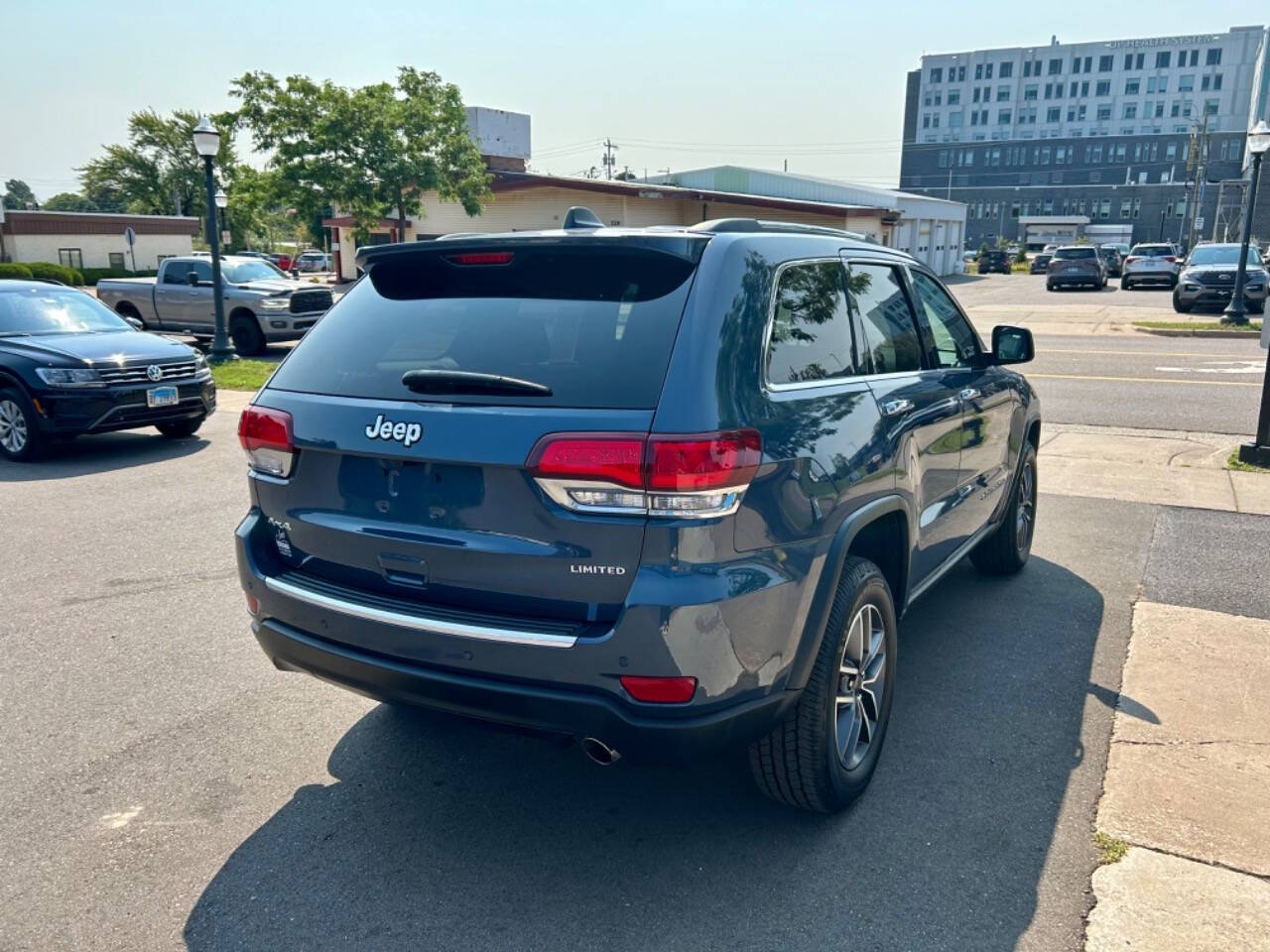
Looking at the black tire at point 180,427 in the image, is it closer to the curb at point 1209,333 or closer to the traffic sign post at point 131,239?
the curb at point 1209,333

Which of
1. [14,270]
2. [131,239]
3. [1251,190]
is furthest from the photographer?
[14,270]

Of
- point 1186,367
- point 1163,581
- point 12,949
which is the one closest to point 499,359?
point 12,949

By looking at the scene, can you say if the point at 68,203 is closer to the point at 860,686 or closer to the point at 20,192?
the point at 20,192

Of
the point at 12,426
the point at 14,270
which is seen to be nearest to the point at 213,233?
the point at 12,426

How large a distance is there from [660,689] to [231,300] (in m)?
17.3

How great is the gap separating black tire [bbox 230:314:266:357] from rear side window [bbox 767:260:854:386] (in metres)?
16.1

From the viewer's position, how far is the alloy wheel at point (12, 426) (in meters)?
9.16

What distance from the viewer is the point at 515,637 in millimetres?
2703

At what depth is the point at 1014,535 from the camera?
5.59 m

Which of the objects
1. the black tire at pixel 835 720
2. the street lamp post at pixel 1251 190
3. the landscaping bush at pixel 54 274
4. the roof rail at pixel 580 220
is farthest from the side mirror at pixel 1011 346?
the landscaping bush at pixel 54 274

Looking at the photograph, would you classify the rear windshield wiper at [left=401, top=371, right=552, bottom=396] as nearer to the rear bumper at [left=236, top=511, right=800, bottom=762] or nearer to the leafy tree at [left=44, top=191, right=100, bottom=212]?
the rear bumper at [left=236, top=511, right=800, bottom=762]

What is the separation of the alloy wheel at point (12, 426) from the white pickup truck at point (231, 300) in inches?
338

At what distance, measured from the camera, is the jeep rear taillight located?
2586mm

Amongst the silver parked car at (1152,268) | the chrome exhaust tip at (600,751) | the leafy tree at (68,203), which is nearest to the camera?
the chrome exhaust tip at (600,751)
